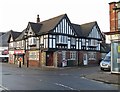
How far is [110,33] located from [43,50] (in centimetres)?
1713

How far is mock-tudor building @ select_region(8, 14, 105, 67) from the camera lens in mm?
37219

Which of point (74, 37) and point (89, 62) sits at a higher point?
point (74, 37)

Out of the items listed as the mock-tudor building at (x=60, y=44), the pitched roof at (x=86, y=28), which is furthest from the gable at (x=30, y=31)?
the pitched roof at (x=86, y=28)

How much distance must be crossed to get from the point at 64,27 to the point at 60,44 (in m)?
3.33

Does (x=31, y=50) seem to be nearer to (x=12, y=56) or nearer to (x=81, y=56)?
(x=81, y=56)

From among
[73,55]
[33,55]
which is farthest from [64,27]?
[33,55]

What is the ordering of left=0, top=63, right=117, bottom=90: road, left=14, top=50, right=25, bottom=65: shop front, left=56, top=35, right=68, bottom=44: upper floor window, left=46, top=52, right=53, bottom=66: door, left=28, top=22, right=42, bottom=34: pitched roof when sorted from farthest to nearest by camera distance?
1. left=14, top=50, right=25, bottom=65: shop front
2. left=28, top=22, right=42, bottom=34: pitched roof
3. left=56, top=35, right=68, bottom=44: upper floor window
4. left=46, top=52, right=53, bottom=66: door
5. left=0, top=63, right=117, bottom=90: road

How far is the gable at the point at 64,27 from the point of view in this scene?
1490 inches

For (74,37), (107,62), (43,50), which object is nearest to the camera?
(107,62)

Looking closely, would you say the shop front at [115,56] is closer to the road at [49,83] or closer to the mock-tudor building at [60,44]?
the road at [49,83]

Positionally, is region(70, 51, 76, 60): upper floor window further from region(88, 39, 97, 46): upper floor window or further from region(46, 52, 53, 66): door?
region(88, 39, 97, 46): upper floor window

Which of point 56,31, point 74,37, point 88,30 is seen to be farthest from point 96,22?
point 56,31

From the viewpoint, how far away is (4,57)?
61.2m

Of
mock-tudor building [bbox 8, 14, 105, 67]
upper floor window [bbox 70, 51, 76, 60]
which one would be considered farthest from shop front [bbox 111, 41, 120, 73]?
upper floor window [bbox 70, 51, 76, 60]
